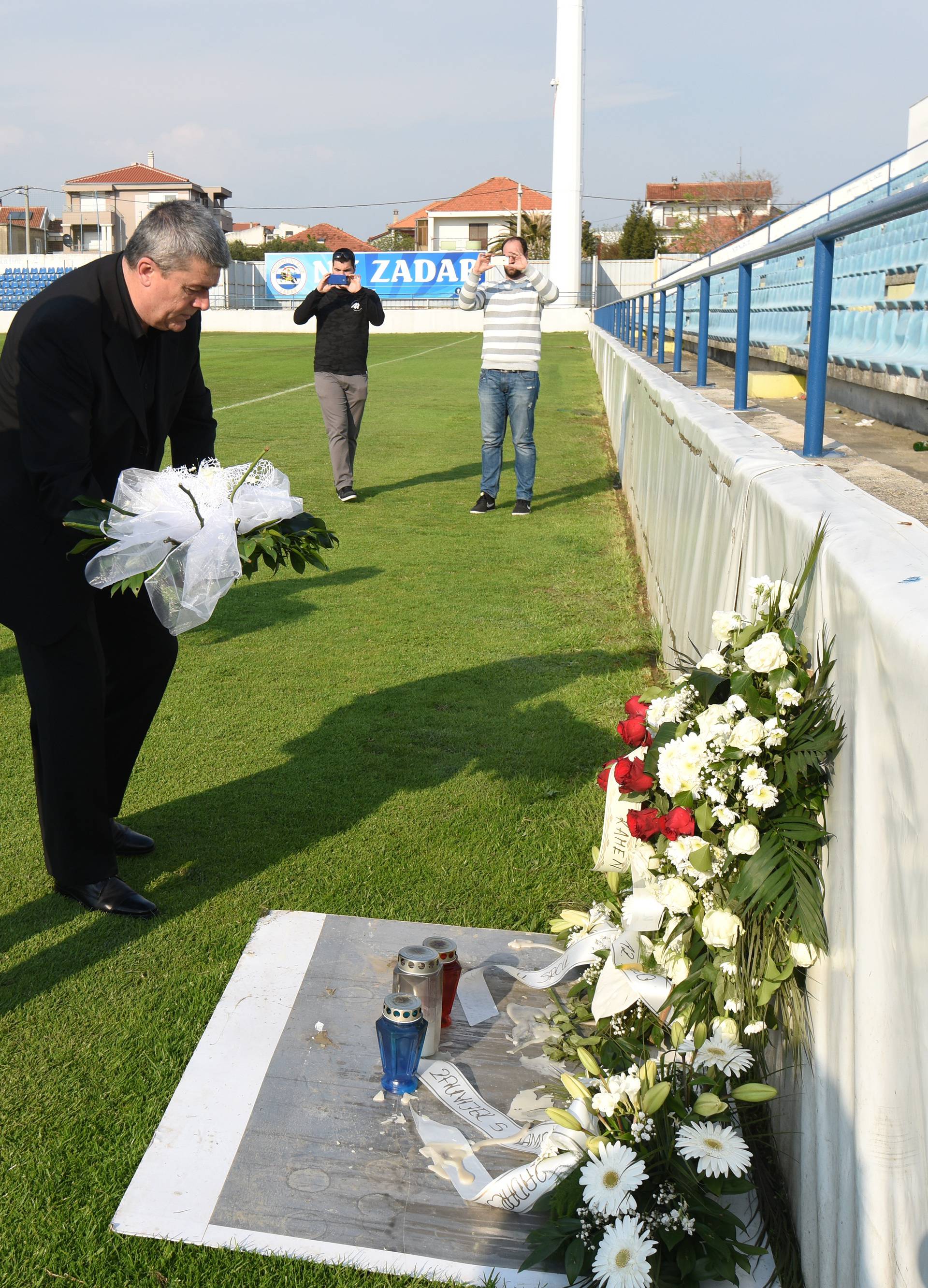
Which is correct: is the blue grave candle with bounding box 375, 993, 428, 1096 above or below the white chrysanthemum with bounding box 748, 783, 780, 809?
below

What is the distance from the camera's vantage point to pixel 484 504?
10.3m

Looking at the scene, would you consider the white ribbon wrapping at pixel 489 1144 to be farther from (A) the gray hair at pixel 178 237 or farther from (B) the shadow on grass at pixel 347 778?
(A) the gray hair at pixel 178 237

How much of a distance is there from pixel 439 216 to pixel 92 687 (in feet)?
300

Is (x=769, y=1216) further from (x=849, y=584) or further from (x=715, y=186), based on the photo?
(x=715, y=186)

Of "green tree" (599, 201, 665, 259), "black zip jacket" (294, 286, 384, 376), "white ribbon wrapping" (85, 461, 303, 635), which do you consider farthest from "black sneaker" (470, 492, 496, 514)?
"green tree" (599, 201, 665, 259)

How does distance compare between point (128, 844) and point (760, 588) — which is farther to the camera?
point (128, 844)

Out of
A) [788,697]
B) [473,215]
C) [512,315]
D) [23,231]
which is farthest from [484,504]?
[23,231]

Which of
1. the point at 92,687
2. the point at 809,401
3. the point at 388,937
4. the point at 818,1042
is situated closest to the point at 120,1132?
the point at 388,937

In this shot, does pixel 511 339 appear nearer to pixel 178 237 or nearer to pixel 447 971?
pixel 178 237

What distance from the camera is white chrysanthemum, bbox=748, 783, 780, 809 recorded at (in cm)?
221

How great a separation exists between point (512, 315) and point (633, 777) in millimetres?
7036

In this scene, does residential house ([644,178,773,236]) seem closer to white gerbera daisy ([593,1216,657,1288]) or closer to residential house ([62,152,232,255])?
residential house ([62,152,232,255])

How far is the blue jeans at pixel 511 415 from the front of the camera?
9336 millimetres

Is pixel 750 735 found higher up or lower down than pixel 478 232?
lower down
